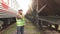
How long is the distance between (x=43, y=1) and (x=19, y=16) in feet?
19.2

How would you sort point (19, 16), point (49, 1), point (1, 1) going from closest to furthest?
point (19, 16)
point (1, 1)
point (49, 1)

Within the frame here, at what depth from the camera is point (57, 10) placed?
16688mm

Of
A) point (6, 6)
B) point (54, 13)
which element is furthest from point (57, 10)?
point (6, 6)

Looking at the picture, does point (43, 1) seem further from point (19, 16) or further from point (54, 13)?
point (19, 16)

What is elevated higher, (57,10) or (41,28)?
(57,10)

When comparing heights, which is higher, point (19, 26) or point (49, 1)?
point (49, 1)

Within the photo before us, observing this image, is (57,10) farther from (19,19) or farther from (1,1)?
(19,19)

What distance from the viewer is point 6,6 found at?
15398 millimetres

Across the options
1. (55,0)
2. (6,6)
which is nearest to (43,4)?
(55,0)

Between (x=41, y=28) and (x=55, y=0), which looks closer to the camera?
(x=55, y=0)

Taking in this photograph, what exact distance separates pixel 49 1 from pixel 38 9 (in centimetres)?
129

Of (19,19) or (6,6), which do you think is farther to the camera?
(6,6)

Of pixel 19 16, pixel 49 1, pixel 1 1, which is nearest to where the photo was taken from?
pixel 19 16

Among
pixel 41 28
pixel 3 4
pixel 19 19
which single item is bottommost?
pixel 41 28
